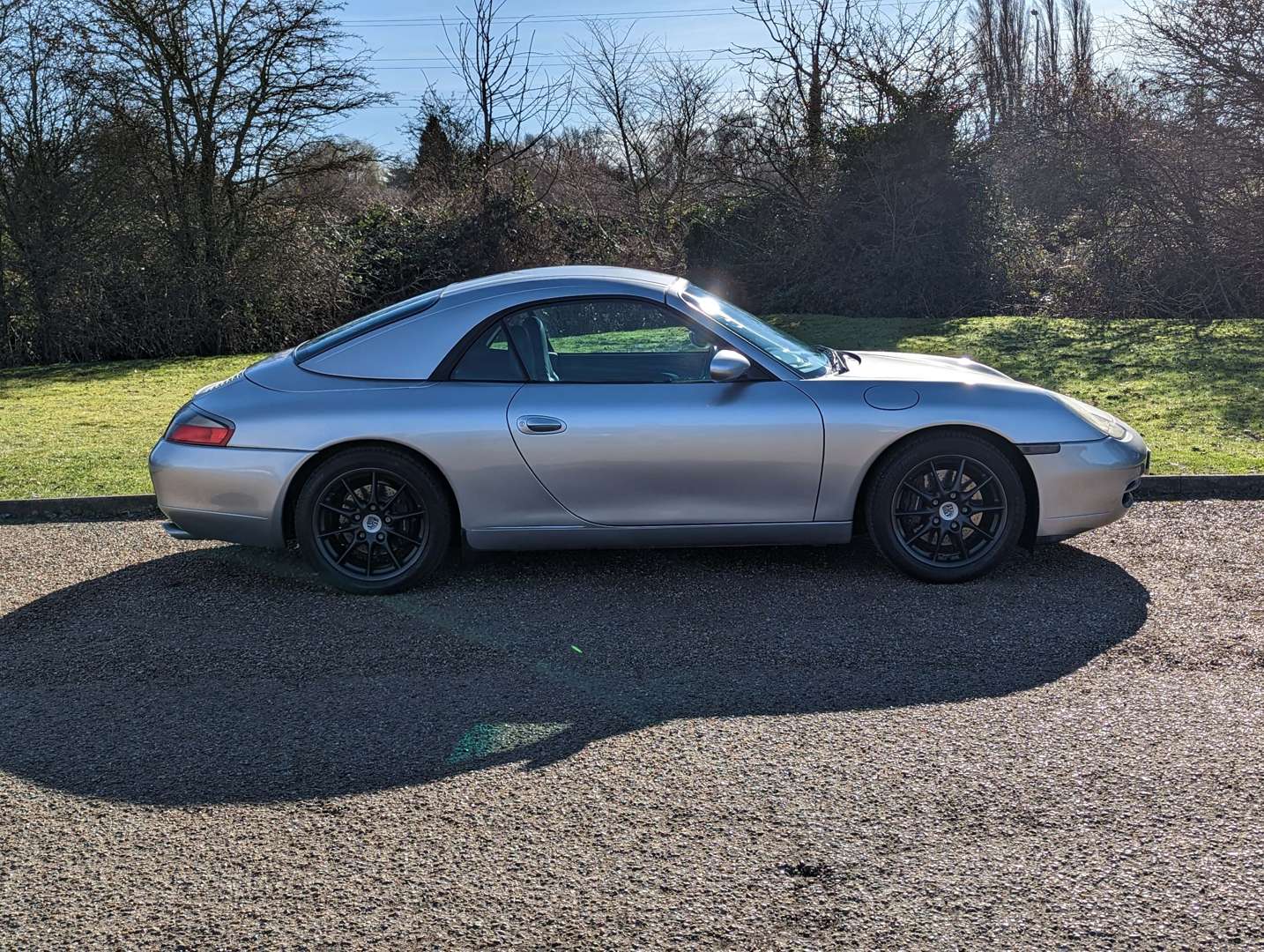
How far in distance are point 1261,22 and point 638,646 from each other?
14.0 meters

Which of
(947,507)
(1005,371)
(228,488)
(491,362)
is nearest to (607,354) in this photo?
(491,362)

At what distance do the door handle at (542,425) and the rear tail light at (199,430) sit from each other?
1.39 meters

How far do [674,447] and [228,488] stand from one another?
210 cm

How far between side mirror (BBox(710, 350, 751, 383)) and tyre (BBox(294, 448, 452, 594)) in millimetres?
1386

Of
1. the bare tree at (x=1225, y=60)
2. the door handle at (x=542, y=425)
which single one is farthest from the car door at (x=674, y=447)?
the bare tree at (x=1225, y=60)

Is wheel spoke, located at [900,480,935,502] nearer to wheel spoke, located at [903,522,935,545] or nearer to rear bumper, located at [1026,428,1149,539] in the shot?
wheel spoke, located at [903,522,935,545]

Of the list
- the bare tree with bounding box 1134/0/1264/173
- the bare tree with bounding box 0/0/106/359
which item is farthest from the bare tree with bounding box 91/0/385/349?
the bare tree with bounding box 1134/0/1264/173

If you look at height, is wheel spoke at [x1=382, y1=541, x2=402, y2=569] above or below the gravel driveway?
above

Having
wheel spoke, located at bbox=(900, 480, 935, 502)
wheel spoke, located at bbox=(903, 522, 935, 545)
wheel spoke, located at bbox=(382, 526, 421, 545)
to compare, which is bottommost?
wheel spoke, located at bbox=(903, 522, 935, 545)

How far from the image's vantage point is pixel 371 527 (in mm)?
5543

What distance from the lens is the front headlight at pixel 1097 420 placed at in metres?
5.59

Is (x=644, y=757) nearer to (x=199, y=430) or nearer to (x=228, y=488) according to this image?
(x=228, y=488)

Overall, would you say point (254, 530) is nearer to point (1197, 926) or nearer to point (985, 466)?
point (985, 466)

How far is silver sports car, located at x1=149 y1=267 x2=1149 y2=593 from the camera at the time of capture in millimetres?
5418
